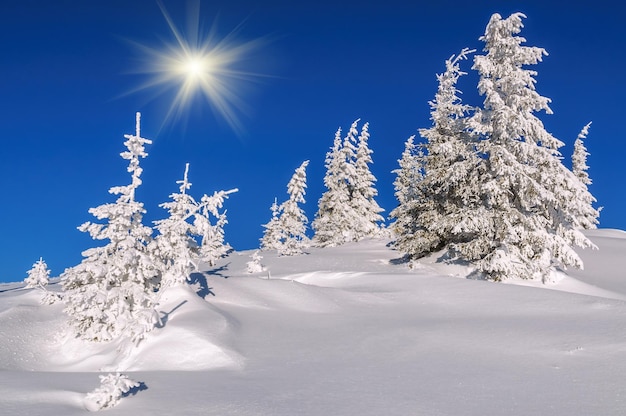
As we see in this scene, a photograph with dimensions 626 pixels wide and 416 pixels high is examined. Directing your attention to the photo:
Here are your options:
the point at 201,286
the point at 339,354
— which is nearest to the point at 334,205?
the point at 201,286

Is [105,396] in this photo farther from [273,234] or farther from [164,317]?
[273,234]

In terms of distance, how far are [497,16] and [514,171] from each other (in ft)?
22.5

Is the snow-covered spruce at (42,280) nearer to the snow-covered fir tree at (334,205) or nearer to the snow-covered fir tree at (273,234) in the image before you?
the snow-covered fir tree at (273,234)

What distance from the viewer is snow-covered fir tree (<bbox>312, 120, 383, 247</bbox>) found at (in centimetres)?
4484

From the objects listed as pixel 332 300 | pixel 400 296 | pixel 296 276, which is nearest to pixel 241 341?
pixel 332 300

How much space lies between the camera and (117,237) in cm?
1128

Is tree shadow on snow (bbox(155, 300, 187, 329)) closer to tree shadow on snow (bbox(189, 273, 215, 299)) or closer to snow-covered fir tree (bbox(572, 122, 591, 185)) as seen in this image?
tree shadow on snow (bbox(189, 273, 215, 299))

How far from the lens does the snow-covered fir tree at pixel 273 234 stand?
3859 centimetres

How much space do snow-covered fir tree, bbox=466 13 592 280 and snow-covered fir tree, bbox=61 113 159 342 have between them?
45.4 feet

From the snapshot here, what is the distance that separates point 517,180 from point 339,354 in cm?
1435

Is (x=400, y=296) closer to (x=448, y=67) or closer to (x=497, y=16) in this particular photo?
(x=497, y=16)

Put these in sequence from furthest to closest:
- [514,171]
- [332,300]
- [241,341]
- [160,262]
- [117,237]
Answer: [514,171]
[332,300]
[160,262]
[117,237]
[241,341]

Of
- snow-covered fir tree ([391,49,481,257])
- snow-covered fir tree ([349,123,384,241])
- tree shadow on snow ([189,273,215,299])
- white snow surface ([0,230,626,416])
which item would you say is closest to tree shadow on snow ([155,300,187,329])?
Result: white snow surface ([0,230,626,416])

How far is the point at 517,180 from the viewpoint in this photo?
19.8 metres
